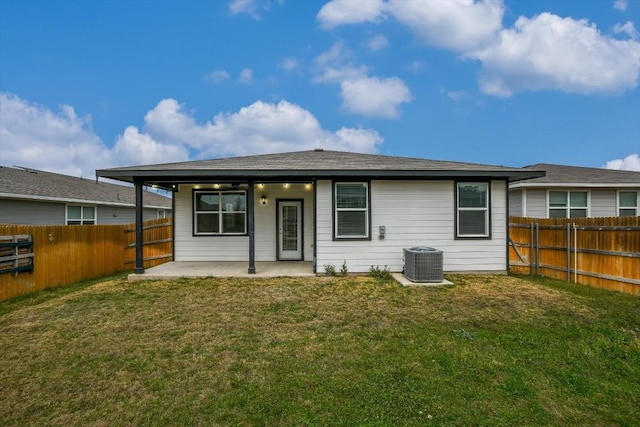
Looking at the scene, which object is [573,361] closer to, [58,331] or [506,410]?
[506,410]

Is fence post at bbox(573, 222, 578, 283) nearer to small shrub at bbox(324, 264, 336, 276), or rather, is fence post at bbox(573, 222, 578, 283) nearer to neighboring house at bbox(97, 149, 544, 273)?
neighboring house at bbox(97, 149, 544, 273)

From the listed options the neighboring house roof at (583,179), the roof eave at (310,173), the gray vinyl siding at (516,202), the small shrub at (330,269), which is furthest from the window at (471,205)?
the gray vinyl siding at (516,202)

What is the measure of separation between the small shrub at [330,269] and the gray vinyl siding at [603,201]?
10.1 metres

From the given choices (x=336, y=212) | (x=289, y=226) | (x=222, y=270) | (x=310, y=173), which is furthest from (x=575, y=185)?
(x=222, y=270)

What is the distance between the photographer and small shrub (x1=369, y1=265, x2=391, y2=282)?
7.61 metres

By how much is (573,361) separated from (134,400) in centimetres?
442

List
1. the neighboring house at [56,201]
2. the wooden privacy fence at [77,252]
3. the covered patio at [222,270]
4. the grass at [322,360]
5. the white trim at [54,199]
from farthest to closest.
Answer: the neighboring house at [56,201]
the white trim at [54,199]
the covered patio at [222,270]
the wooden privacy fence at [77,252]
the grass at [322,360]

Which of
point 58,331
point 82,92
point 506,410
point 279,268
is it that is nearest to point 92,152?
point 82,92

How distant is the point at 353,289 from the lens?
6.50 metres

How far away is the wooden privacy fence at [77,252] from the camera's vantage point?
6500mm

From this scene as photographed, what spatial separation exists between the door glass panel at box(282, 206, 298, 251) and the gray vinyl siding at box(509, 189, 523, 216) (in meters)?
8.10

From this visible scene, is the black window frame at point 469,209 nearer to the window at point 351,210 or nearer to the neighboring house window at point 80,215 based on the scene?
the window at point 351,210

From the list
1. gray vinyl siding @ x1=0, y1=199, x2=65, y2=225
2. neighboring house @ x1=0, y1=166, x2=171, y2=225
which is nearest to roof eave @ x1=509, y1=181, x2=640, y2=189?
neighboring house @ x1=0, y1=166, x2=171, y2=225

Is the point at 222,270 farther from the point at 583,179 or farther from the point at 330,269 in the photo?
the point at 583,179
